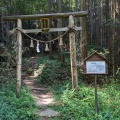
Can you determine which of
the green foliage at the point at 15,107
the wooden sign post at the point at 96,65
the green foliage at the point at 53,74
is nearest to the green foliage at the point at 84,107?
the wooden sign post at the point at 96,65

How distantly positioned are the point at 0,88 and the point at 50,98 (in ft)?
6.72

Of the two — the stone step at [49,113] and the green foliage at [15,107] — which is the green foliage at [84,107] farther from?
the green foliage at [15,107]

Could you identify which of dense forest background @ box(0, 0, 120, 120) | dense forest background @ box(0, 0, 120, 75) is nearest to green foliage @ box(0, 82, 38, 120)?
dense forest background @ box(0, 0, 120, 120)

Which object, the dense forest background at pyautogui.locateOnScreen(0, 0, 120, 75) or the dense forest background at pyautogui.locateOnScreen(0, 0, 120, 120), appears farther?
the dense forest background at pyautogui.locateOnScreen(0, 0, 120, 75)

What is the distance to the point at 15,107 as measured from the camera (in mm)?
7223

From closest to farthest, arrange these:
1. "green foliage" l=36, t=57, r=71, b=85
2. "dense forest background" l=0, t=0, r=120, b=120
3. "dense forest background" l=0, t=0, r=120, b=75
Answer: "dense forest background" l=0, t=0, r=120, b=120
"green foliage" l=36, t=57, r=71, b=85
"dense forest background" l=0, t=0, r=120, b=75

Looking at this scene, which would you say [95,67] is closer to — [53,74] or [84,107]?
[84,107]

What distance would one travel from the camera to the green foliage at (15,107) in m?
6.68

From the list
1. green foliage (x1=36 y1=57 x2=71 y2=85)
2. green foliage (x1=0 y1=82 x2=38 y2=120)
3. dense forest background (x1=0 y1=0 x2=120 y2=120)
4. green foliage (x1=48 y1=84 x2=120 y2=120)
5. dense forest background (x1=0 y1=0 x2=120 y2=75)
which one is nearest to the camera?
green foliage (x1=0 y1=82 x2=38 y2=120)

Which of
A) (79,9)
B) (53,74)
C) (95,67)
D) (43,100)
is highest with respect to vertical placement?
(79,9)

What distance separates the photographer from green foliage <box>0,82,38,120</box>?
6.68 meters

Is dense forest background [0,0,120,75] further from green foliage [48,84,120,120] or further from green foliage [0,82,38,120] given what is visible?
green foliage [0,82,38,120]

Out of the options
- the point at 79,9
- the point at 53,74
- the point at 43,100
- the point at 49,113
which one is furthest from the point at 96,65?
the point at 79,9

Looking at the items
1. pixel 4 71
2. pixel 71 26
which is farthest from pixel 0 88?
pixel 71 26
